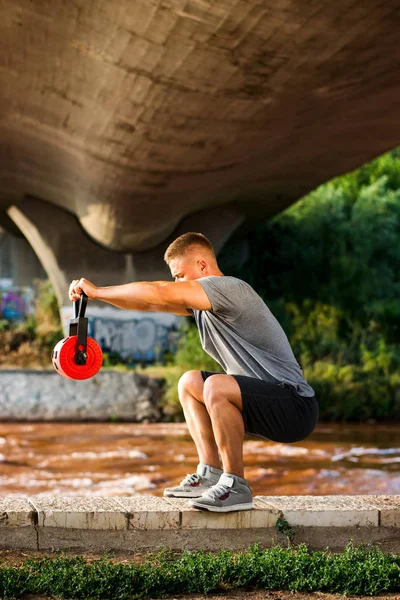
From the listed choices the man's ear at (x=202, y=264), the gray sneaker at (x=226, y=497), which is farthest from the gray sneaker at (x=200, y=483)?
Answer: the man's ear at (x=202, y=264)

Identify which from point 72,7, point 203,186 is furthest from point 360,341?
point 72,7

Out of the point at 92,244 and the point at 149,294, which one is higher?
the point at 92,244

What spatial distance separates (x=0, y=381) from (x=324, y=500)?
14.8 meters

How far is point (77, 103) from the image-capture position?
13938mm

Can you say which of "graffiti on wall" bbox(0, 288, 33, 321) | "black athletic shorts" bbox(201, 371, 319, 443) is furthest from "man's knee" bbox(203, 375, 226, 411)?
"graffiti on wall" bbox(0, 288, 33, 321)

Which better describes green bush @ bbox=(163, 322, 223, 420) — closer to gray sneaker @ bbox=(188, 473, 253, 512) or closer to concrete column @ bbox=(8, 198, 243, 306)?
concrete column @ bbox=(8, 198, 243, 306)

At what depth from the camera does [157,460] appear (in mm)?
12930

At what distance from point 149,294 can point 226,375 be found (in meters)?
0.65

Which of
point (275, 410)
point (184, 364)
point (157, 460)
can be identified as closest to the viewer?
point (275, 410)

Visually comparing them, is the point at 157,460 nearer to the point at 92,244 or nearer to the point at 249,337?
the point at 249,337

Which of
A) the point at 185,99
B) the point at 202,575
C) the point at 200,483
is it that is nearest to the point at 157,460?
the point at 185,99

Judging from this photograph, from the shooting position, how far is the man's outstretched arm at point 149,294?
4328 mm

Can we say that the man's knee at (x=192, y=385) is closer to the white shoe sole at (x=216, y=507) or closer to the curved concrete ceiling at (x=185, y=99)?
the white shoe sole at (x=216, y=507)

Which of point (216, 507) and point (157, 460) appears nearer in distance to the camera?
point (216, 507)
